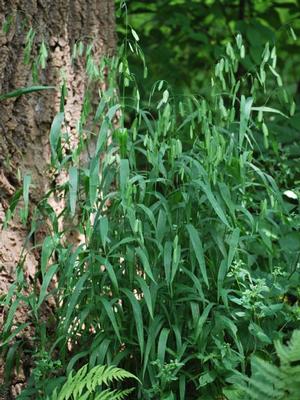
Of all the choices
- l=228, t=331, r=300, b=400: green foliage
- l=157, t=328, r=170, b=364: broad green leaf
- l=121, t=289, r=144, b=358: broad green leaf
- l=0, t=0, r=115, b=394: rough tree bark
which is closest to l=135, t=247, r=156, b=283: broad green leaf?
l=121, t=289, r=144, b=358: broad green leaf

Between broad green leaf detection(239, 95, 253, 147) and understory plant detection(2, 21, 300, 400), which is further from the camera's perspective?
broad green leaf detection(239, 95, 253, 147)

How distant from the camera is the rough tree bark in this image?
10.1ft

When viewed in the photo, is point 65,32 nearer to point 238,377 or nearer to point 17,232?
point 17,232

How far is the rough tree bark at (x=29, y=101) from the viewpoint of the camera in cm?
309

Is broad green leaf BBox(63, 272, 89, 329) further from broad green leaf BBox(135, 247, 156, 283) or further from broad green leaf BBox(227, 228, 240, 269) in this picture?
broad green leaf BBox(227, 228, 240, 269)

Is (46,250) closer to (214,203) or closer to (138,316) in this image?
(138,316)

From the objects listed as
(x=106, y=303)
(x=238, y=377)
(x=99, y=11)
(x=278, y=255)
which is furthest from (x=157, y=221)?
(x=99, y=11)

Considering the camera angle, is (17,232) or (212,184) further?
(17,232)

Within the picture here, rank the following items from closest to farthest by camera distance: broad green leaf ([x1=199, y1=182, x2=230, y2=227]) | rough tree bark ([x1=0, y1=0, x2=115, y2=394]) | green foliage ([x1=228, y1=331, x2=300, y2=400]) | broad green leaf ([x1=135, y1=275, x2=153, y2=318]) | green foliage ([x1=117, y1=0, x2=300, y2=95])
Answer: green foliage ([x1=228, y1=331, x2=300, y2=400]) → broad green leaf ([x1=135, y1=275, x2=153, y2=318]) → broad green leaf ([x1=199, y1=182, x2=230, y2=227]) → rough tree bark ([x1=0, y1=0, x2=115, y2=394]) → green foliage ([x1=117, y1=0, x2=300, y2=95])

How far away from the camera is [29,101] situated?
3229 mm

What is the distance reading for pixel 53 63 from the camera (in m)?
3.35

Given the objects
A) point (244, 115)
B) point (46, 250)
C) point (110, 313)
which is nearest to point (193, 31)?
point (244, 115)

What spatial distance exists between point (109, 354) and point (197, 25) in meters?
3.40

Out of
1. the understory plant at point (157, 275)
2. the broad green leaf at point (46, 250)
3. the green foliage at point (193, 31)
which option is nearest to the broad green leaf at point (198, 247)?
the understory plant at point (157, 275)
